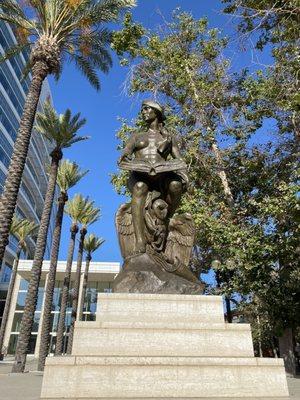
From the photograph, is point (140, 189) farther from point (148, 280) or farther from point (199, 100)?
point (199, 100)

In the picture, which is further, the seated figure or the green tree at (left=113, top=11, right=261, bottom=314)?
the green tree at (left=113, top=11, right=261, bottom=314)

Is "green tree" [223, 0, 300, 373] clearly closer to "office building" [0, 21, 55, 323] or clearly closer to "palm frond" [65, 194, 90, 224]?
"palm frond" [65, 194, 90, 224]

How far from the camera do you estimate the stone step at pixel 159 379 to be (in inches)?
160

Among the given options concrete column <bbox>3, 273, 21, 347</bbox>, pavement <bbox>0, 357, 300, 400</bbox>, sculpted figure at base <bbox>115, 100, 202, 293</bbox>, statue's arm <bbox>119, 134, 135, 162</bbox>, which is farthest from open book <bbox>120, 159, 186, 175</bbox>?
concrete column <bbox>3, 273, 21, 347</bbox>

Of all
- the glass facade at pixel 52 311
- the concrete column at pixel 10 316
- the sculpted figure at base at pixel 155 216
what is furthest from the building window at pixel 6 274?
the sculpted figure at base at pixel 155 216

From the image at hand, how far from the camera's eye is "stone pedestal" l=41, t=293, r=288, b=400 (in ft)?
13.5

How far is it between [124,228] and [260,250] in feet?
32.0

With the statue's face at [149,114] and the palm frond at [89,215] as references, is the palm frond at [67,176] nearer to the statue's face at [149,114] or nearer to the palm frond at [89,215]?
the palm frond at [89,215]

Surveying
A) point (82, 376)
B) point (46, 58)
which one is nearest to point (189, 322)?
point (82, 376)

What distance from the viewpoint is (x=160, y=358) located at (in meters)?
4.34

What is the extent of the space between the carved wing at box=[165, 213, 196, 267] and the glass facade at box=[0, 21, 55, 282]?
119 ft

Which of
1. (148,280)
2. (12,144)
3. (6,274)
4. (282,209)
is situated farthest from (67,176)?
(6,274)

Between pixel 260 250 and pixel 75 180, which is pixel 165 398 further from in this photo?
pixel 75 180

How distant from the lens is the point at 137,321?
5.15m
